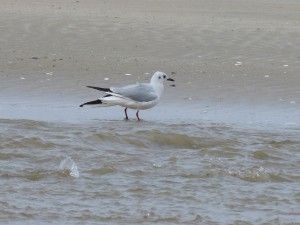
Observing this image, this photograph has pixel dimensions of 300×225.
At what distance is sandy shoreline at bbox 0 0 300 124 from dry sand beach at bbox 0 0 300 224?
0.03 metres

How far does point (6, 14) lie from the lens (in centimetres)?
1584

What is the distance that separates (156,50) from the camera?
1380 cm

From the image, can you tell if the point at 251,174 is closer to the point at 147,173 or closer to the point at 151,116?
the point at 147,173

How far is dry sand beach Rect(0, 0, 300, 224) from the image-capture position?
6633 millimetres

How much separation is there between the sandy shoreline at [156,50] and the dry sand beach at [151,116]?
3 cm

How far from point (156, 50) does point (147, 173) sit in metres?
6.48

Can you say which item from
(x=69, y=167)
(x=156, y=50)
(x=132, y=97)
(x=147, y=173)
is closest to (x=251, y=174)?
(x=147, y=173)

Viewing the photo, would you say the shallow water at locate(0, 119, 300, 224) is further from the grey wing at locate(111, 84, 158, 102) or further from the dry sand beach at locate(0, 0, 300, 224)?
the grey wing at locate(111, 84, 158, 102)

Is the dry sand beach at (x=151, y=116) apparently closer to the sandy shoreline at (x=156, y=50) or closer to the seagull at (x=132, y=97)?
the sandy shoreline at (x=156, y=50)

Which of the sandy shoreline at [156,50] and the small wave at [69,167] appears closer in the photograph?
the small wave at [69,167]

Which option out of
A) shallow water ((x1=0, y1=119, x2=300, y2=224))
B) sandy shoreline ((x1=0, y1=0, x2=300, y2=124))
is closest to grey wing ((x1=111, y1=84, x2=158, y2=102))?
shallow water ((x1=0, y1=119, x2=300, y2=224))

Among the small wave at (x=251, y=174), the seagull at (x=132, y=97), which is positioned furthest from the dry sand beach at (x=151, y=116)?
the seagull at (x=132, y=97)

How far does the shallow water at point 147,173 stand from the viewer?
20.8 feet

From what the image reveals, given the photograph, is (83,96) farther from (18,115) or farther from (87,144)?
(87,144)
